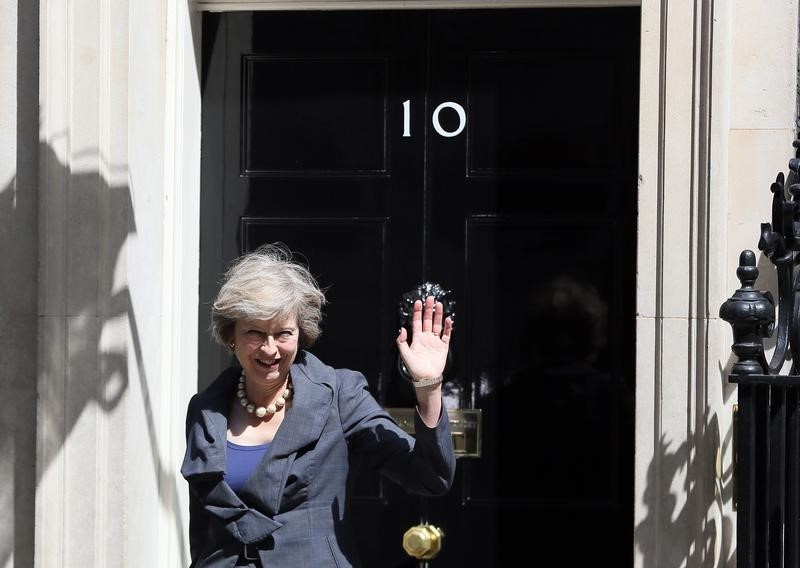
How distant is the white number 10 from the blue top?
1.73 m

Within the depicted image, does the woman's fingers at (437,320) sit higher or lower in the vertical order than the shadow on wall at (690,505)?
higher

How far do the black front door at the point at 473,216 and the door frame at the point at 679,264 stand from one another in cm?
48

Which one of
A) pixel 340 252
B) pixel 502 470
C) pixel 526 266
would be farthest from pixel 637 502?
pixel 340 252

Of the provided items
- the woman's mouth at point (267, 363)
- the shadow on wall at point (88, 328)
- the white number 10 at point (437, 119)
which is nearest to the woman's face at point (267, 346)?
the woman's mouth at point (267, 363)

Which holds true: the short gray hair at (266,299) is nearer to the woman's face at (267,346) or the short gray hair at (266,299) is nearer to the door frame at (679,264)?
the woman's face at (267,346)

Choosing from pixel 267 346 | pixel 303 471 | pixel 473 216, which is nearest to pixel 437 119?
pixel 473 216

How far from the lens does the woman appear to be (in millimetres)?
3666

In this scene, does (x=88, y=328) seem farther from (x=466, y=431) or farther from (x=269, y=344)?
(x=466, y=431)

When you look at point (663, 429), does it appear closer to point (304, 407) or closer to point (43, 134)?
point (304, 407)

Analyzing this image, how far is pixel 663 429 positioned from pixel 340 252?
1.46 m

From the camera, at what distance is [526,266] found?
16.4 ft

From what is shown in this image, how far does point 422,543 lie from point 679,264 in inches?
57.5

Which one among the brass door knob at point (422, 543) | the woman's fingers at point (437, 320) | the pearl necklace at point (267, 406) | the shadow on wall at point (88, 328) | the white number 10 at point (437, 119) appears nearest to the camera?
the woman's fingers at point (437, 320)

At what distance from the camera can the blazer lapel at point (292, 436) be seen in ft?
12.1
